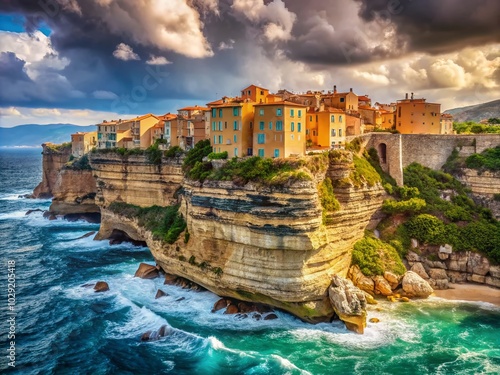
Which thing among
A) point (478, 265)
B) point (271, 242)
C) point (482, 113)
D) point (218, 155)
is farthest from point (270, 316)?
point (482, 113)

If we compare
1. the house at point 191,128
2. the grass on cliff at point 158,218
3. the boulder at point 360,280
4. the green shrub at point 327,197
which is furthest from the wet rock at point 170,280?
the house at point 191,128

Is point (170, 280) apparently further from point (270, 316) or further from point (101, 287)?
point (270, 316)

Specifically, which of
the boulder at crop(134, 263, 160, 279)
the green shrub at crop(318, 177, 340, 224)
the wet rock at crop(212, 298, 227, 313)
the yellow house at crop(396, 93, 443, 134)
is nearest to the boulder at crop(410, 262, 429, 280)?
the green shrub at crop(318, 177, 340, 224)

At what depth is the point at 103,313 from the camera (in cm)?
3156

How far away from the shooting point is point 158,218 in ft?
145

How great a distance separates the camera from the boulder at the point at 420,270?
3475cm

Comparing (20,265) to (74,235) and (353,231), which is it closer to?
(74,235)

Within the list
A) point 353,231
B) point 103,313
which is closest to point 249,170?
point 353,231

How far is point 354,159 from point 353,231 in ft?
22.6

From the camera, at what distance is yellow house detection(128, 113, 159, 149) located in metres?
55.6

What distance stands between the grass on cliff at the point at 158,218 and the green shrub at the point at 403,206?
1812 centimetres

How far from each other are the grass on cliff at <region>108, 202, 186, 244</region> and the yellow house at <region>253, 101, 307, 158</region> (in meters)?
10.1

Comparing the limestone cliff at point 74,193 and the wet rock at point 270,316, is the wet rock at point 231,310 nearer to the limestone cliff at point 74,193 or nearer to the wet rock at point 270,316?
the wet rock at point 270,316

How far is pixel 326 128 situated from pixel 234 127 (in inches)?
354
